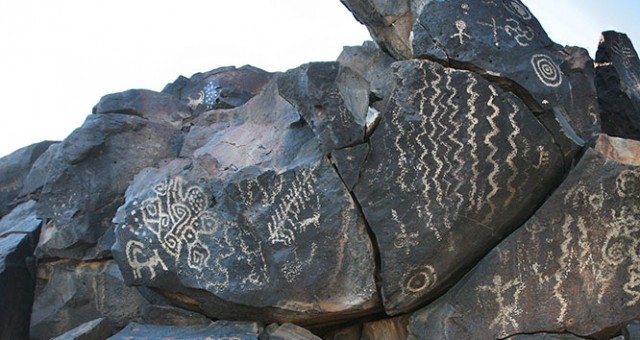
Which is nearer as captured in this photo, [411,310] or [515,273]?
[515,273]

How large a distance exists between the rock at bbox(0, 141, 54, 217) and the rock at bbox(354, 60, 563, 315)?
307cm

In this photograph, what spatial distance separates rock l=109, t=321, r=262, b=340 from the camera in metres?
3.71

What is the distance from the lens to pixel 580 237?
3439 mm

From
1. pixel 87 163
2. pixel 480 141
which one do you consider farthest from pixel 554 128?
pixel 87 163

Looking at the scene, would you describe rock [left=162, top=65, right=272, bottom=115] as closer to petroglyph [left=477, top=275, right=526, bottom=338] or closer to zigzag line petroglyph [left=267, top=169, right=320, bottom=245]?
zigzag line petroglyph [left=267, top=169, right=320, bottom=245]

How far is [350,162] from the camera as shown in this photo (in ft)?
11.7

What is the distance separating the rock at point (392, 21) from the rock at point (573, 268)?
139 cm

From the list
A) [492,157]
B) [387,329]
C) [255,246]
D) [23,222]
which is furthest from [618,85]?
[23,222]

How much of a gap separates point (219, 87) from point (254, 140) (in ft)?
4.95

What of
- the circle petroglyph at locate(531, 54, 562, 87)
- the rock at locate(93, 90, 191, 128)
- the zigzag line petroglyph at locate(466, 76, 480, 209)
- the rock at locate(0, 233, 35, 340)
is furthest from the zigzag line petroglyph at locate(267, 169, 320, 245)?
the rock at locate(0, 233, 35, 340)

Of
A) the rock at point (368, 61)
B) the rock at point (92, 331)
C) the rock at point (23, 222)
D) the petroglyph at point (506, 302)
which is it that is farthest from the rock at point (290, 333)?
the rock at point (23, 222)

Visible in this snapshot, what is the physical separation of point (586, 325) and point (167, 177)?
7.73ft

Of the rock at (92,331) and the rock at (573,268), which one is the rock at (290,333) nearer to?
the rock at (573,268)

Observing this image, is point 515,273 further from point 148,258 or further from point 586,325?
point 148,258
